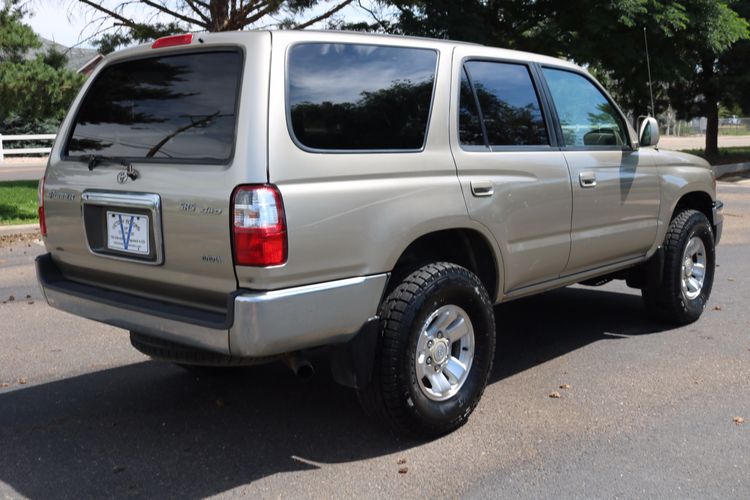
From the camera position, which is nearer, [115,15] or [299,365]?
[299,365]

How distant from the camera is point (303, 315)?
3.39 meters

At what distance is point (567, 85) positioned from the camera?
5098mm

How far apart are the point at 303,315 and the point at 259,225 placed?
1.40 ft

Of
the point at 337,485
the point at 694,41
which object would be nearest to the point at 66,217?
the point at 337,485

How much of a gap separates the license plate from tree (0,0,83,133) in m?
9.45

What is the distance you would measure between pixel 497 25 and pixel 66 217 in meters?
18.2

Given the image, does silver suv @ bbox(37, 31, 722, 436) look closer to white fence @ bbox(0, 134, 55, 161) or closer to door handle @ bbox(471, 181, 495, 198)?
door handle @ bbox(471, 181, 495, 198)

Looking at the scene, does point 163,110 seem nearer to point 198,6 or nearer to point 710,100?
point 198,6

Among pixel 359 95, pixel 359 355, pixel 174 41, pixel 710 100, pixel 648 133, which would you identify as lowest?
pixel 359 355

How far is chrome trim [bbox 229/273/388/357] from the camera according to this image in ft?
10.7

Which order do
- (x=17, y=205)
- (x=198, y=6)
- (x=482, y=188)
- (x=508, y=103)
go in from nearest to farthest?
(x=482, y=188) → (x=508, y=103) → (x=17, y=205) → (x=198, y=6)

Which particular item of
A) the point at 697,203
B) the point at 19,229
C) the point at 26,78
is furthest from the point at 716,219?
the point at 26,78

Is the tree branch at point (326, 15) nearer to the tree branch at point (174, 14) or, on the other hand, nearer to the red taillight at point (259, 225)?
the tree branch at point (174, 14)

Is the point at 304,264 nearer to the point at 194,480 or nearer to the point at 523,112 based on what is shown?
the point at 194,480
